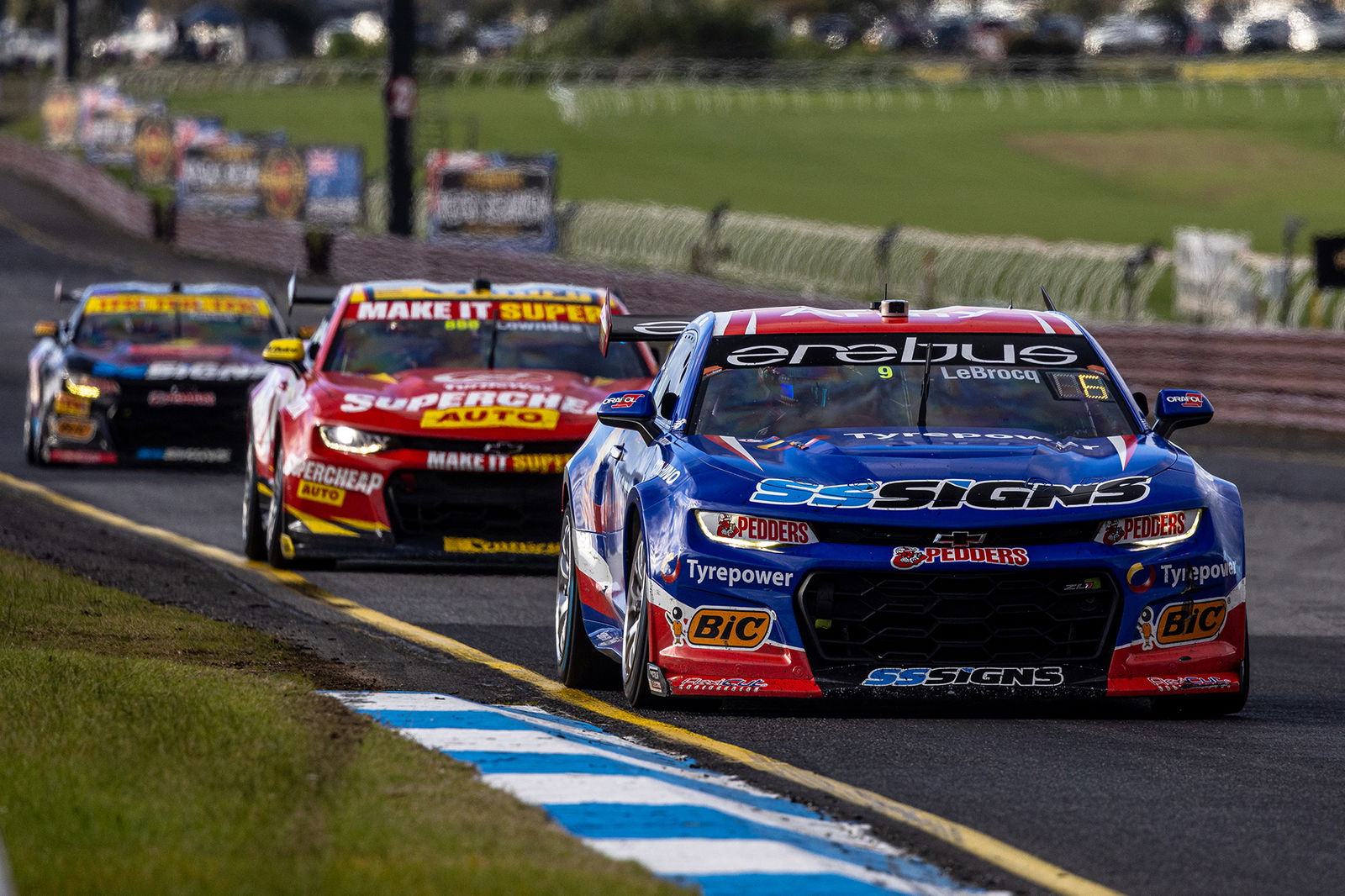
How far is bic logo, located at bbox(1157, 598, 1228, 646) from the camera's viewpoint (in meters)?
8.07

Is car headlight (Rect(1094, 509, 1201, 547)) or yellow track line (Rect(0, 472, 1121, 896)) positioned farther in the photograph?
car headlight (Rect(1094, 509, 1201, 547))

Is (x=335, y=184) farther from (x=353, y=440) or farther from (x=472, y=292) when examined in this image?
(x=353, y=440)

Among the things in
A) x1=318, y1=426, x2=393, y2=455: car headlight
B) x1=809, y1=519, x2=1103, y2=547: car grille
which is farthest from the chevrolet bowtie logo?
x1=318, y1=426, x2=393, y2=455: car headlight

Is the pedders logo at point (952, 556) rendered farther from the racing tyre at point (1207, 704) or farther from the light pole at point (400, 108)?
the light pole at point (400, 108)

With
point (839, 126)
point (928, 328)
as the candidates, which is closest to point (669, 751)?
point (928, 328)

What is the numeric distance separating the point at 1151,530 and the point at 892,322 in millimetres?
1619

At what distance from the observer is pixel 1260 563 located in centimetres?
1560

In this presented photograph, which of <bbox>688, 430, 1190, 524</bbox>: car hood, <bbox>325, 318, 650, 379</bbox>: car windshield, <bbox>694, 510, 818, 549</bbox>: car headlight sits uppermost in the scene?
<bbox>688, 430, 1190, 524</bbox>: car hood

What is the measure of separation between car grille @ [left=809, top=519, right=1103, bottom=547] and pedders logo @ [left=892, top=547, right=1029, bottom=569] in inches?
0.7

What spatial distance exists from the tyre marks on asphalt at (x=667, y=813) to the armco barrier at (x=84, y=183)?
1902 inches

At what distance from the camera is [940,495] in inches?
312

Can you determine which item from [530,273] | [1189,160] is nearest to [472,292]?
[530,273]

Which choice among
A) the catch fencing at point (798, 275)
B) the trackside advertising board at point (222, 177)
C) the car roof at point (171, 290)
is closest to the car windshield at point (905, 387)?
the catch fencing at point (798, 275)

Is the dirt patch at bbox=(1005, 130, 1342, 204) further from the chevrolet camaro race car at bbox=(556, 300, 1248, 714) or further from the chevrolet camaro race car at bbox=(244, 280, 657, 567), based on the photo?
the chevrolet camaro race car at bbox=(556, 300, 1248, 714)
